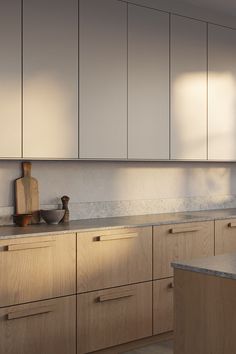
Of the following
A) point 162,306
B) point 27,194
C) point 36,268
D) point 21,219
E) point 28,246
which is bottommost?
point 162,306

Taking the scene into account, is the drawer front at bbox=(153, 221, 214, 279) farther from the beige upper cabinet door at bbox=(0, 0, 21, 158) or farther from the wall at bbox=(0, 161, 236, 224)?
the beige upper cabinet door at bbox=(0, 0, 21, 158)

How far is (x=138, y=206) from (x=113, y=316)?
1177 mm

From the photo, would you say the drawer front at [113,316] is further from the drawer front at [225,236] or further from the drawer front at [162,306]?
the drawer front at [225,236]

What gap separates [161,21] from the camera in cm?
448

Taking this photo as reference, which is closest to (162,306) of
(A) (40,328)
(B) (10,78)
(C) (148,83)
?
(A) (40,328)

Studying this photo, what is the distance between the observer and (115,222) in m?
4.09

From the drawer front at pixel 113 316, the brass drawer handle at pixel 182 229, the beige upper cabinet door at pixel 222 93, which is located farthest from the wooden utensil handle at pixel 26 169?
the beige upper cabinet door at pixel 222 93

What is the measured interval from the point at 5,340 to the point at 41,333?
0.82 feet

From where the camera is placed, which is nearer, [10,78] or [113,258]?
[10,78]

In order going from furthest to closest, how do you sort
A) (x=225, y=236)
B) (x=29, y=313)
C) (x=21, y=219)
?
1. (x=225, y=236)
2. (x=21, y=219)
3. (x=29, y=313)

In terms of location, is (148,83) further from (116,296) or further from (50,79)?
(116,296)

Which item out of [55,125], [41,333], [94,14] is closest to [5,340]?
[41,333]

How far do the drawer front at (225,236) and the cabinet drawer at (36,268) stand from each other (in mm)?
1411

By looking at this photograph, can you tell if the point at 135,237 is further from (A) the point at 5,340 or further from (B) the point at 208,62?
(B) the point at 208,62
